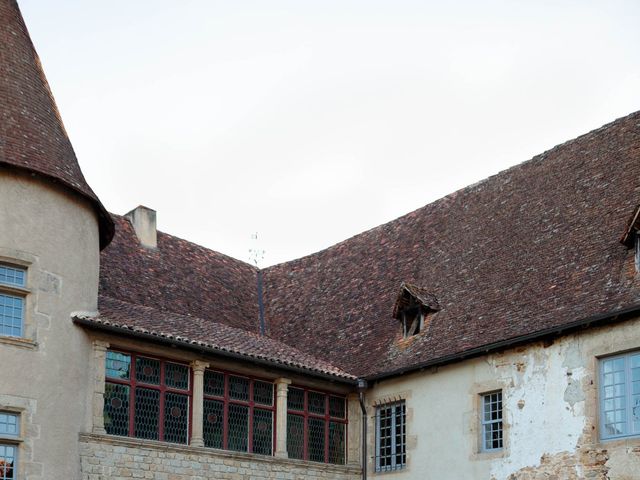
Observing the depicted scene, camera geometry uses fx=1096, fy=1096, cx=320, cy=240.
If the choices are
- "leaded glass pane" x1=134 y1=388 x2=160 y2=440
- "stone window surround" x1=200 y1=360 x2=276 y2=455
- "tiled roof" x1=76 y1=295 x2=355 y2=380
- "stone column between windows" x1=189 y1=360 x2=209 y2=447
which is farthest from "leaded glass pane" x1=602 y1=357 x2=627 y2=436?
"leaded glass pane" x1=134 y1=388 x2=160 y2=440

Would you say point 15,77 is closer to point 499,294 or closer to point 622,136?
point 499,294

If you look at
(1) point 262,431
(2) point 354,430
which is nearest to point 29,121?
(1) point 262,431

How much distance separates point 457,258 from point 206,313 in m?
5.03

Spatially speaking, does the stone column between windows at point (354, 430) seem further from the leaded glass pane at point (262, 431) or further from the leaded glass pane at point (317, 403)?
the leaded glass pane at point (262, 431)

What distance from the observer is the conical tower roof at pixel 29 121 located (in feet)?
52.0

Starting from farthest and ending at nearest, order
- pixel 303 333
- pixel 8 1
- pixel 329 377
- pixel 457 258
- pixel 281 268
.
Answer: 1. pixel 281 268
2. pixel 303 333
3. pixel 457 258
4. pixel 329 377
5. pixel 8 1

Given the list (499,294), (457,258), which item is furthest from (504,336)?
(457,258)

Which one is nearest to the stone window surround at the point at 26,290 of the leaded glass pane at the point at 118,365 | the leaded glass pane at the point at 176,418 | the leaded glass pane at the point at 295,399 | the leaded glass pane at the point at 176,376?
the leaded glass pane at the point at 118,365

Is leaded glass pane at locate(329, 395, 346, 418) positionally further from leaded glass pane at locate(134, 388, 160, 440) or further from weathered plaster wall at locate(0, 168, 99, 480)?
weathered plaster wall at locate(0, 168, 99, 480)

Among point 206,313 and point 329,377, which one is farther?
point 206,313

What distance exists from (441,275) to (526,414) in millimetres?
4141

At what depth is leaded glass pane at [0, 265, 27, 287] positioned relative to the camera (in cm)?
1534

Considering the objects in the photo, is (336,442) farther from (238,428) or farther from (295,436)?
(238,428)

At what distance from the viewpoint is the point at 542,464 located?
16.3 metres
